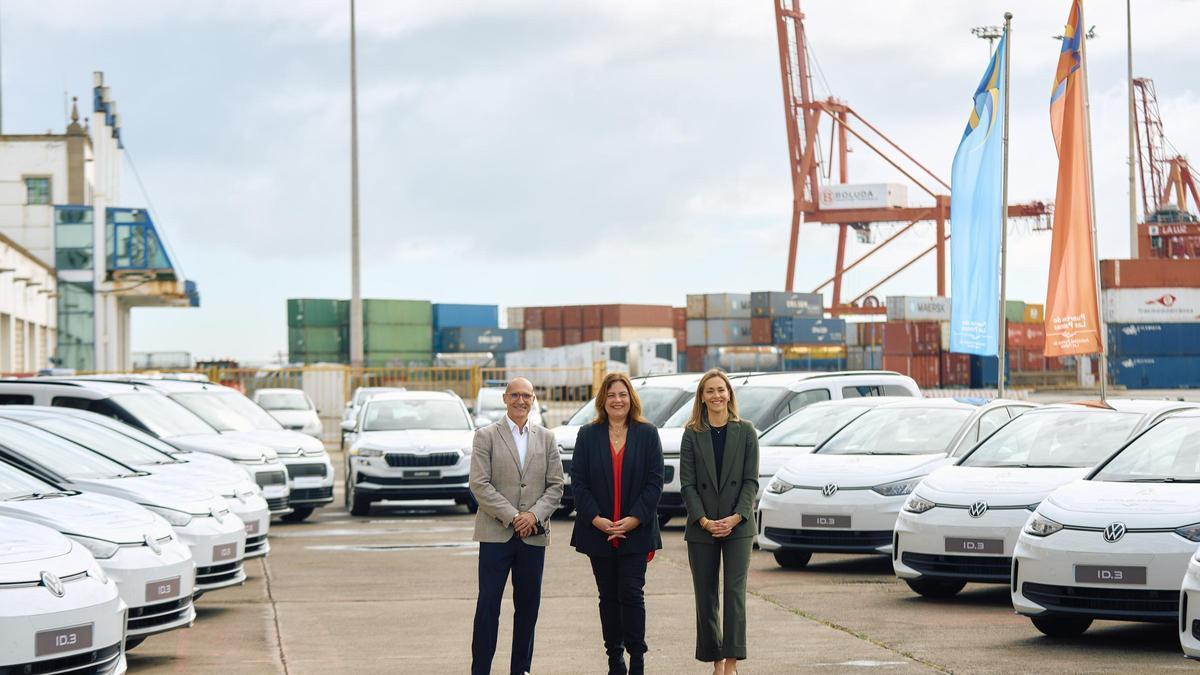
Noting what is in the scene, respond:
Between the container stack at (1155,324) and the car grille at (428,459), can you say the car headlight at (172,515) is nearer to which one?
the car grille at (428,459)

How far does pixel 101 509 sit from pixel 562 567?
570 centimetres

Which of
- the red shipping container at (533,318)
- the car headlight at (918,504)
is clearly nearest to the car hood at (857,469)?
the car headlight at (918,504)

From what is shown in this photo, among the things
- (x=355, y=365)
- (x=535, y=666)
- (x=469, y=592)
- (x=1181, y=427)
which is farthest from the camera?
(x=355, y=365)

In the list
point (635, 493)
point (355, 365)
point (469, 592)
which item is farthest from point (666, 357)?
point (635, 493)

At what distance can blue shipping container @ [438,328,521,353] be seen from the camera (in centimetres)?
8575

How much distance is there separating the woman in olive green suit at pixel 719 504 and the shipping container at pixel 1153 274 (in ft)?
161

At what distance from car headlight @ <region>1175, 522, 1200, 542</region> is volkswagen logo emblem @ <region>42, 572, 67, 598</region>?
5.77m

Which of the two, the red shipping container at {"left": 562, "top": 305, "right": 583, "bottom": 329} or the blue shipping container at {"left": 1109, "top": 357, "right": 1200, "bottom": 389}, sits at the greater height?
the red shipping container at {"left": 562, "top": 305, "right": 583, "bottom": 329}

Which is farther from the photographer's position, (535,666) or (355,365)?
(355,365)

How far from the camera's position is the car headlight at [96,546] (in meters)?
8.69

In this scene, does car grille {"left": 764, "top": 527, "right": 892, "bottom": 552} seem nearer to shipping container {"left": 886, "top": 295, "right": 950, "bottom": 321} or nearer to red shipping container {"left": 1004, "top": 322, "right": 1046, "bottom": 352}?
red shipping container {"left": 1004, "top": 322, "right": 1046, "bottom": 352}

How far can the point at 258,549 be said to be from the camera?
1262cm

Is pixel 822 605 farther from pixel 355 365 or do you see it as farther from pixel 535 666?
pixel 355 365

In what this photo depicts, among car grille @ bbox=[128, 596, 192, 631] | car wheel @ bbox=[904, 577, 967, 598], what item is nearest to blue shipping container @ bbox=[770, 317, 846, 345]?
car wheel @ bbox=[904, 577, 967, 598]
